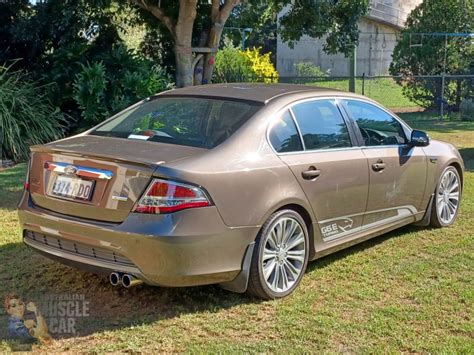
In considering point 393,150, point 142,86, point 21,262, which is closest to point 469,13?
point 142,86

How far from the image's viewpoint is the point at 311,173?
4562 millimetres

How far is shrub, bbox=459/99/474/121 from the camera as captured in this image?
674 inches

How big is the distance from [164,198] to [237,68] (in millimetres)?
13909

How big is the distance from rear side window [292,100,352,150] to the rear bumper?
41.3 inches

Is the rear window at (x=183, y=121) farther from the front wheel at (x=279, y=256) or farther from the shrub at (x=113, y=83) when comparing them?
the shrub at (x=113, y=83)

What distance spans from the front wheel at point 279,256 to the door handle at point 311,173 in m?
0.30

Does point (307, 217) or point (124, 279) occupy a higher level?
point (307, 217)

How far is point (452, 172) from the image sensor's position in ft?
21.2

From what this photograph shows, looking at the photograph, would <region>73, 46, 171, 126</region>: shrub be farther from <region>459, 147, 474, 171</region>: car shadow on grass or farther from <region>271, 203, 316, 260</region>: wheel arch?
<region>271, 203, 316, 260</region>: wheel arch

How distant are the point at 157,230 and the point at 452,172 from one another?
157 inches

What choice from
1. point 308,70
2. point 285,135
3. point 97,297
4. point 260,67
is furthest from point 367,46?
point 97,297

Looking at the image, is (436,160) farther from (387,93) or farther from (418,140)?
(387,93)

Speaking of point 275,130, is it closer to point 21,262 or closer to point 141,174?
point 141,174

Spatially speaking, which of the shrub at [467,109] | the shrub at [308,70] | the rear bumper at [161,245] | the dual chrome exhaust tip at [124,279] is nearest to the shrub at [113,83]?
the rear bumper at [161,245]
